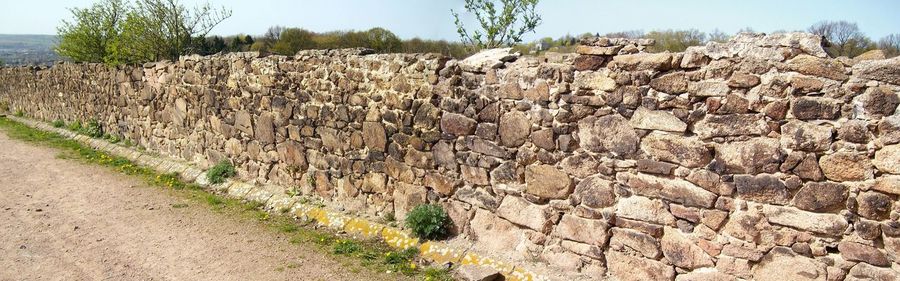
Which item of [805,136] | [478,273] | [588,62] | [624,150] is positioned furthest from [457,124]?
[805,136]

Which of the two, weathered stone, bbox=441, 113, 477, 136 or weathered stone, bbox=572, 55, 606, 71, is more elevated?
weathered stone, bbox=572, 55, 606, 71

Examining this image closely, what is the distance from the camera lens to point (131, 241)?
23.4 ft

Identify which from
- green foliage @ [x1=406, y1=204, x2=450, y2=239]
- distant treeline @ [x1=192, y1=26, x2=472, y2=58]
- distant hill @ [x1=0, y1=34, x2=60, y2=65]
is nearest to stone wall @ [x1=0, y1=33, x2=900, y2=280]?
green foliage @ [x1=406, y1=204, x2=450, y2=239]

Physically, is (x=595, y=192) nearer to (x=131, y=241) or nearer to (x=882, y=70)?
(x=882, y=70)

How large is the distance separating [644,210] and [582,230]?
0.65 meters

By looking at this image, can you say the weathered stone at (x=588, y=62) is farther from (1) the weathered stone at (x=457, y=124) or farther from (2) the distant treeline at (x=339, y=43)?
(2) the distant treeline at (x=339, y=43)

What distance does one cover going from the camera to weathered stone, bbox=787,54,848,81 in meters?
4.02

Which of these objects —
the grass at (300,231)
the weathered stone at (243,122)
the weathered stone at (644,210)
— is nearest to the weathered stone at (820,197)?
the weathered stone at (644,210)

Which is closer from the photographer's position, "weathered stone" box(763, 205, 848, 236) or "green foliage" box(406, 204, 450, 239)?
"weathered stone" box(763, 205, 848, 236)

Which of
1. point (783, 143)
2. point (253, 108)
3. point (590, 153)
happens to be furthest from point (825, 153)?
point (253, 108)

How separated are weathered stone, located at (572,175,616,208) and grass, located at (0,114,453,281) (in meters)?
1.50

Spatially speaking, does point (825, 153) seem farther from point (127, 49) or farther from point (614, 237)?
point (127, 49)

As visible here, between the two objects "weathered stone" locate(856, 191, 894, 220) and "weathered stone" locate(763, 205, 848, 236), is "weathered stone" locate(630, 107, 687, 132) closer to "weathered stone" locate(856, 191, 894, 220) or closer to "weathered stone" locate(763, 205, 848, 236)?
"weathered stone" locate(763, 205, 848, 236)

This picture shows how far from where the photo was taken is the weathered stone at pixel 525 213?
5796 millimetres
